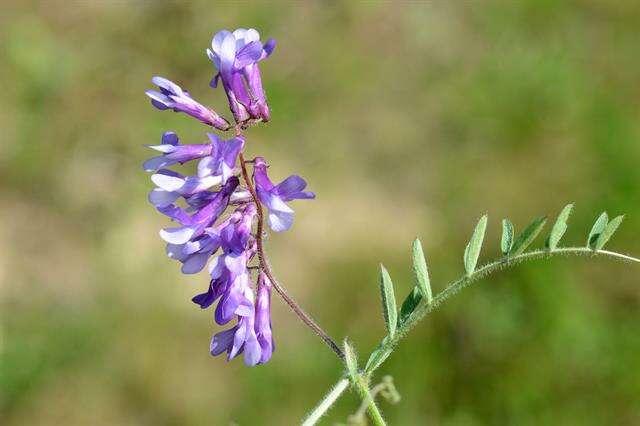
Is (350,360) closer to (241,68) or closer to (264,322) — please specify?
(264,322)

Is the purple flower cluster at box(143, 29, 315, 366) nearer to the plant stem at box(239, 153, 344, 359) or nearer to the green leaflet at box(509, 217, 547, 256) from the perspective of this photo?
the plant stem at box(239, 153, 344, 359)

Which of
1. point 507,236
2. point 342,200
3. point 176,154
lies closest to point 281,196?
point 176,154

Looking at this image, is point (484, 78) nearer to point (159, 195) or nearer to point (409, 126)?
point (409, 126)

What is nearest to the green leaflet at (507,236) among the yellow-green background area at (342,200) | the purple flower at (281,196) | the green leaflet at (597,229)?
the green leaflet at (597,229)

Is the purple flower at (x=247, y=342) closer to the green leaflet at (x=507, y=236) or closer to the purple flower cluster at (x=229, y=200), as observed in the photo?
the purple flower cluster at (x=229, y=200)

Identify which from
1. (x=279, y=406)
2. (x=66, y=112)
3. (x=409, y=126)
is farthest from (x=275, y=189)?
(x=66, y=112)

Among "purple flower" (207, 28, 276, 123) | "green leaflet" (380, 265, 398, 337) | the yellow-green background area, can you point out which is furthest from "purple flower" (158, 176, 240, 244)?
the yellow-green background area
